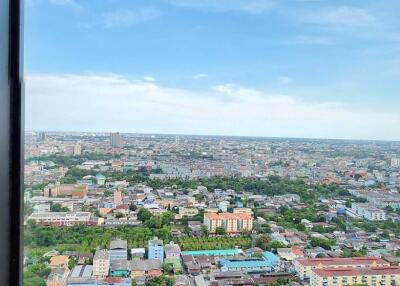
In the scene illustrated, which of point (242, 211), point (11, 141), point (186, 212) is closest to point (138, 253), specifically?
point (186, 212)

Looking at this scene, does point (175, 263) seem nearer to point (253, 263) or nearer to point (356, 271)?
point (253, 263)

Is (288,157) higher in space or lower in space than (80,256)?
higher

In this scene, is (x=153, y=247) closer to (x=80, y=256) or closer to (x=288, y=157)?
(x=80, y=256)

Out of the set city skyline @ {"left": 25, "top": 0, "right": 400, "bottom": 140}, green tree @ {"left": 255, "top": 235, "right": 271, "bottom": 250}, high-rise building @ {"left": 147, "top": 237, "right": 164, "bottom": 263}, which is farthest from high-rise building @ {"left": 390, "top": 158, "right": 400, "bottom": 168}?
high-rise building @ {"left": 147, "top": 237, "right": 164, "bottom": 263}

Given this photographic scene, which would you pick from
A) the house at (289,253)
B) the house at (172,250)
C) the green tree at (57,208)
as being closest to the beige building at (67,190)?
the green tree at (57,208)

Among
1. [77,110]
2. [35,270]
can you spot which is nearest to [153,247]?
[35,270]

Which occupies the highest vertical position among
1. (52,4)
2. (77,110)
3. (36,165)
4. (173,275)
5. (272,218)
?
(52,4)
